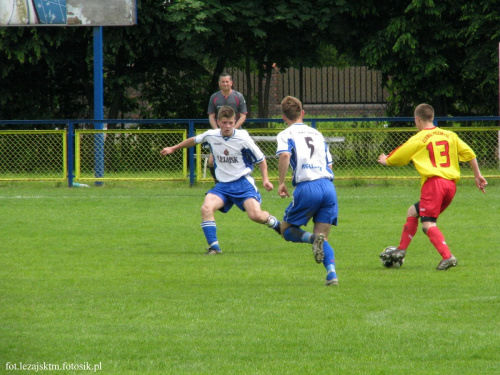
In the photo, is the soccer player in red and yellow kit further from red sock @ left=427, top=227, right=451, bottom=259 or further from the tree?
the tree

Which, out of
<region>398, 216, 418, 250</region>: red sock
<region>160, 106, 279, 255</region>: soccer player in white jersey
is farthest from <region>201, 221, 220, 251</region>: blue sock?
<region>398, 216, 418, 250</region>: red sock

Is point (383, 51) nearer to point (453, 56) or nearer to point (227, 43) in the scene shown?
point (453, 56)

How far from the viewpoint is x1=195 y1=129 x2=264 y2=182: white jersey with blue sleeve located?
1020cm

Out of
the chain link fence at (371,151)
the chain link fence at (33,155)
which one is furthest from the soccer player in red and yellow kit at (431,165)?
the chain link fence at (33,155)

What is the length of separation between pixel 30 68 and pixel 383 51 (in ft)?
31.6

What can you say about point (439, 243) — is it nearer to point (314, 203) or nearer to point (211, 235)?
point (314, 203)

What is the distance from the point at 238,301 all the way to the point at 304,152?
5.34ft

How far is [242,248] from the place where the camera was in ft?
34.7

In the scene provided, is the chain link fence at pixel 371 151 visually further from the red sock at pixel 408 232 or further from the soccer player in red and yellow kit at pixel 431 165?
the soccer player in red and yellow kit at pixel 431 165

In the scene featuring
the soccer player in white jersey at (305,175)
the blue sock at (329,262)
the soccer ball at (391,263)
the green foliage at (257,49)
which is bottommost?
the soccer ball at (391,263)

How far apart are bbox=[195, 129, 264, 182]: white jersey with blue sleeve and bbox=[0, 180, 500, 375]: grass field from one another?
847 millimetres

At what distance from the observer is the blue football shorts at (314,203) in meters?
8.08

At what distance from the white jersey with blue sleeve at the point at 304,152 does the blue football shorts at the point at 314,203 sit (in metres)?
0.07

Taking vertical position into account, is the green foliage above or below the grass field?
above
